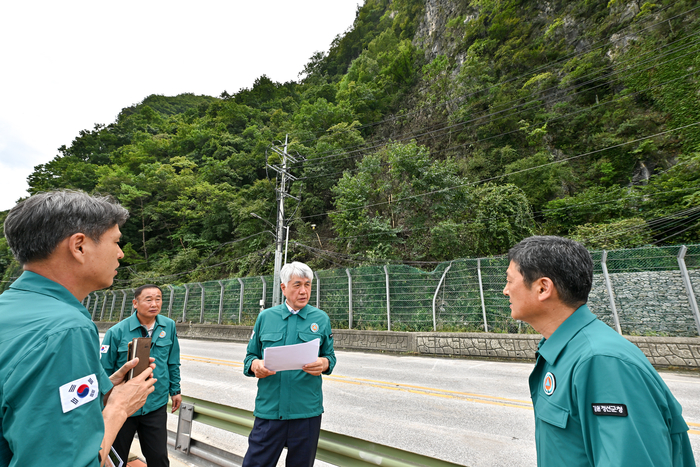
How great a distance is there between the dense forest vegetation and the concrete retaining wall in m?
6.04

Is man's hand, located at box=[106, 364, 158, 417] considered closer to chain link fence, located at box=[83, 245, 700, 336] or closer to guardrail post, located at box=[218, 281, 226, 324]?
chain link fence, located at box=[83, 245, 700, 336]

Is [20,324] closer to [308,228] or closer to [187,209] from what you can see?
[308,228]

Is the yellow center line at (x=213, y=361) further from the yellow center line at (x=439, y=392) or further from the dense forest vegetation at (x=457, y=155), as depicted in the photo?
the dense forest vegetation at (x=457, y=155)

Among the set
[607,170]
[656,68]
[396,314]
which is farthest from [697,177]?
[396,314]

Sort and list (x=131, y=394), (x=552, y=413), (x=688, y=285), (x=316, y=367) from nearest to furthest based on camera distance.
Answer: (x=552, y=413), (x=131, y=394), (x=316, y=367), (x=688, y=285)

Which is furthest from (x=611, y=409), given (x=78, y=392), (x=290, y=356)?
(x=290, y=356)

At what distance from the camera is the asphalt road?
357 centimetres

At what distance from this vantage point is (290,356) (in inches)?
89.4

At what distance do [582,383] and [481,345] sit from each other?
8.90 m

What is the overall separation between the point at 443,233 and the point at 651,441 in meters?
15.2

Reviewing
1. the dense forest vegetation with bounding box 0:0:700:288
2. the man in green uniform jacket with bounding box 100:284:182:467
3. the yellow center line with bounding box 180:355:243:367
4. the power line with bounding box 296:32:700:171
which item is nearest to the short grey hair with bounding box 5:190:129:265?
the man in green uniform jacket with bounding box 100:284:182:467

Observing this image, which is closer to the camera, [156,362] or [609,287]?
[156,362]

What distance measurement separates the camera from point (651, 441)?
0.89 meters

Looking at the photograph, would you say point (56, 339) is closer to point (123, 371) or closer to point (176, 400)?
point (123, 371)
